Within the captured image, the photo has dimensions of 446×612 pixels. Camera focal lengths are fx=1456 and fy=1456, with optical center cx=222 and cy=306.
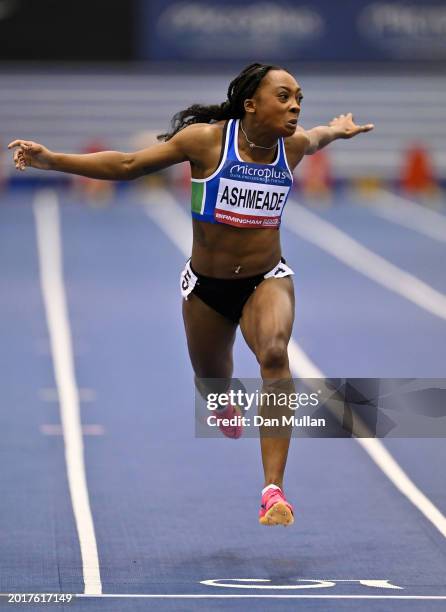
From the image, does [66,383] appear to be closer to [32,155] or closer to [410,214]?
[32,155]

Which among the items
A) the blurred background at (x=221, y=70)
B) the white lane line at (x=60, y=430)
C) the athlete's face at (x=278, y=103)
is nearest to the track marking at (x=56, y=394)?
the white lane line at (x=60, y=430)

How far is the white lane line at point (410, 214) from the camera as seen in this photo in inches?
884

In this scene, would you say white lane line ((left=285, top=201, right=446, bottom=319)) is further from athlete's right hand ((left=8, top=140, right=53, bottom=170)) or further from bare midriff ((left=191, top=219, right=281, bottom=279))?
athlete's right hand ((left=8, top=140, right=53, bottom=170))

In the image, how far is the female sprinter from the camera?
266 inches

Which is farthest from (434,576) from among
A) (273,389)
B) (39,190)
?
(39,190)

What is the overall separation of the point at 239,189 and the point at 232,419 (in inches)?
62.7

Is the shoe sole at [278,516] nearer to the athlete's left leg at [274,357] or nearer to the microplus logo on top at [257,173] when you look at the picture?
the athlete's left leg at [274,357]

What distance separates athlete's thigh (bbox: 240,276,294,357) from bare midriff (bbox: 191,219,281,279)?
105 millimetres

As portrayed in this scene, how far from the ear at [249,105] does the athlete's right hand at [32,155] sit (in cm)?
97

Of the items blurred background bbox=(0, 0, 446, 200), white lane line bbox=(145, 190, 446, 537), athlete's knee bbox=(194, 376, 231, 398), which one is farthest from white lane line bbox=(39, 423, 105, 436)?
blurred background bbox=(0, 0, 446, 200)

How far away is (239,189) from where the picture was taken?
6949 millimetres

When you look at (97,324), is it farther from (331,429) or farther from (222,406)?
(222,406)

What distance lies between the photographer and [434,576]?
644cm

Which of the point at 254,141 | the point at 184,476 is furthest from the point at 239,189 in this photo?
the point at 184,476
